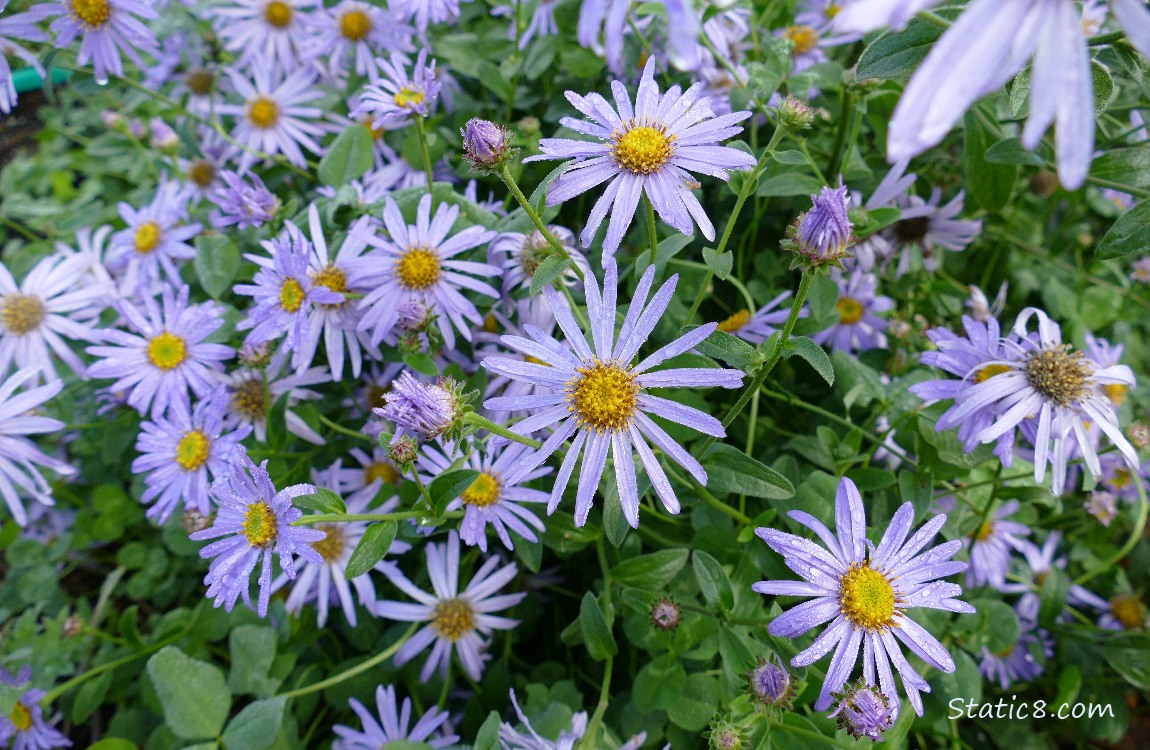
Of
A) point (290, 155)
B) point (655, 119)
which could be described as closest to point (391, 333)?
point (655, 119)

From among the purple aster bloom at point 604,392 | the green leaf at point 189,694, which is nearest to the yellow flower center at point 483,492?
the purple aster bloom at point 604,392

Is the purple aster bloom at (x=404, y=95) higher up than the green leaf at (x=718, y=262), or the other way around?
the green leaf at (x=718, y=262)

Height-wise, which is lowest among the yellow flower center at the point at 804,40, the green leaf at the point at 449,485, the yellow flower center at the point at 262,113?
the green leaf at the point at 449,485

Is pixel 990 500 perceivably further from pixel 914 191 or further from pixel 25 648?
pixel 25 648

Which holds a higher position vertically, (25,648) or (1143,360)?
(1143,360)

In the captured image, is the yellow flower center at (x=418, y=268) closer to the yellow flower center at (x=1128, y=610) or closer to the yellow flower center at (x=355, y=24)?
the yellow flower center at (x=355, y=24)

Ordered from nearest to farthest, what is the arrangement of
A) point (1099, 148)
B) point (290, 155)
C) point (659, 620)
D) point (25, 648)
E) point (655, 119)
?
point (655, 119), point (659, 620), point (25, 648), point (1099, 148), point (290, 155)
